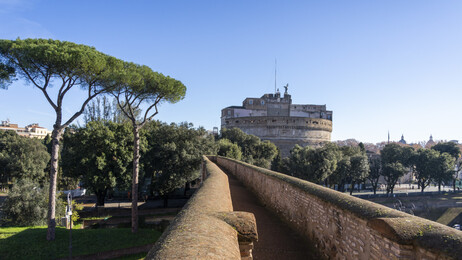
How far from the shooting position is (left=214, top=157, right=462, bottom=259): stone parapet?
278 centimetres

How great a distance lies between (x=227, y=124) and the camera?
4838cm

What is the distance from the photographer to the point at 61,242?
38.3 ft

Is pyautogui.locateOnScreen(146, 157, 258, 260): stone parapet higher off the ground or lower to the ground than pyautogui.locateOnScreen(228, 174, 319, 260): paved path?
higher

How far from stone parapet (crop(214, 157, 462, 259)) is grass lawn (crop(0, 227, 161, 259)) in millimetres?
8396

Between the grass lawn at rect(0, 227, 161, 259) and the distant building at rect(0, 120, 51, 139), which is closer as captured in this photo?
the grass lawn at rect(0, 227, 161, 259)

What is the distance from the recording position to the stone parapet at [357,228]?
2783mm

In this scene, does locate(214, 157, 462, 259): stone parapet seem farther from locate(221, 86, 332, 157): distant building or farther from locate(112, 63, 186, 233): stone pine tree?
locate(221, 86, 332, 157): distant building

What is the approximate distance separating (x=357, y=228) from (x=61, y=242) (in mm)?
12537

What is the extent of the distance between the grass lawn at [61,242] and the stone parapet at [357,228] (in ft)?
27.5

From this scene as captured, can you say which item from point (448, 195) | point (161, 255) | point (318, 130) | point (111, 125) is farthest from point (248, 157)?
point (161, 255)

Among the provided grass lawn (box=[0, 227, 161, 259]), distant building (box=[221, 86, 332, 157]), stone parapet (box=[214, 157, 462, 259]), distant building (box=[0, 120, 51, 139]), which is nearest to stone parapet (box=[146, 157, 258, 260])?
stone parapet (box=[214, 157, 462, 259])

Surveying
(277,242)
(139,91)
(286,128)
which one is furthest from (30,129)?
(277,242)

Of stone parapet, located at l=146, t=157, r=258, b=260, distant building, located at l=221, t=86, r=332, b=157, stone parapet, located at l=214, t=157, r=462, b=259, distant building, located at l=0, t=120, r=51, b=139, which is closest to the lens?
stone parapet, located at l=146, t=157, r=258, b=260

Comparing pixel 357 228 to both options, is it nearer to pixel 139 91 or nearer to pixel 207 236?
pixel 207 236
